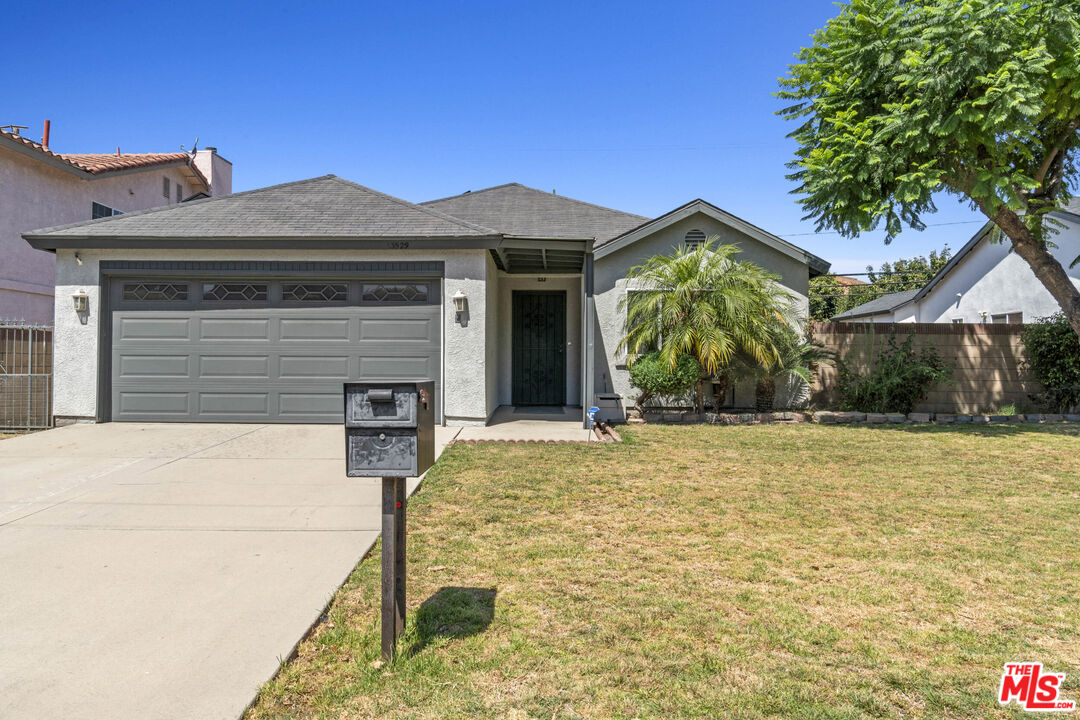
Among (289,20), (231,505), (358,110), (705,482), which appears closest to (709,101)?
(358,110)

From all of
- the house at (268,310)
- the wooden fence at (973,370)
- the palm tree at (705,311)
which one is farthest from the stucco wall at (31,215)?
the wooden fence at (973,370)

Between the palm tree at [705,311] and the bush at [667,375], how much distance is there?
13cm

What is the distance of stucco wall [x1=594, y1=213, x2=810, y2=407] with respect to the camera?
11.7 meters

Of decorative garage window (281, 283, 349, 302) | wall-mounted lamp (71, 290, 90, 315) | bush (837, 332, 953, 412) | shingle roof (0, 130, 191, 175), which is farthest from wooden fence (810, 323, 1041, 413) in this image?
shingle roof (0, 130, 191, 175)

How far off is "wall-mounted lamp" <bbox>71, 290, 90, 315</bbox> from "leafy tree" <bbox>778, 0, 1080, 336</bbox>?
38.4ft

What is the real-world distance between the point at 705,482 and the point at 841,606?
2.91m

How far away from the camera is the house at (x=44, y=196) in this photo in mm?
12219

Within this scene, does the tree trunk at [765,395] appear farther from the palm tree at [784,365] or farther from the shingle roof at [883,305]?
the shingle roof at [883,305]

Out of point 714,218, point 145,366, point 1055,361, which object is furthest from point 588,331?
point 1055,361

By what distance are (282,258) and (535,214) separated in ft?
21.1

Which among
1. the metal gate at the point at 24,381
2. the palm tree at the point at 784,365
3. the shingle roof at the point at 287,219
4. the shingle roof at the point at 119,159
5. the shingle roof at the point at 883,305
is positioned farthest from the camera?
the shingle roof at the point at 883,305

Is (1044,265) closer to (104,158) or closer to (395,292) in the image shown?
(395,292)

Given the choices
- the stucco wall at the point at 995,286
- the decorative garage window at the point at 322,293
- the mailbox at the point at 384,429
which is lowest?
the mailbox at the point at 384,429

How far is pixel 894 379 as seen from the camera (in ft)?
35.4
